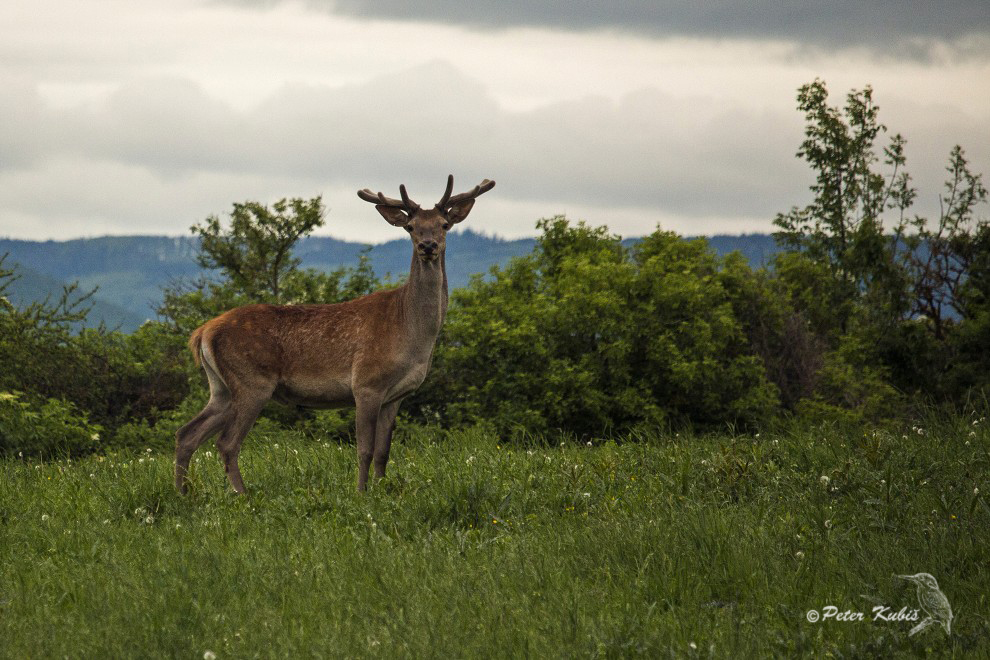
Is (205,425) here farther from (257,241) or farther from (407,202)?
(257,241)

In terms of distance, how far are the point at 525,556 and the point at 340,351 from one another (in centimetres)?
364

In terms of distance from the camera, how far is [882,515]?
6.88 m

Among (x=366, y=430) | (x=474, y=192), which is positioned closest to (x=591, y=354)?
(x=474, y=192)

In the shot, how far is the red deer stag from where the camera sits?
30.7ft

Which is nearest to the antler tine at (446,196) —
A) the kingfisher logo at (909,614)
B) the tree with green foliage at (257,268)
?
the kingfisher logo at (909,614)

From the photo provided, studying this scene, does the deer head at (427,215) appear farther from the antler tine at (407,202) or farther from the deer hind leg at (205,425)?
the deer hind leg at (205,425)

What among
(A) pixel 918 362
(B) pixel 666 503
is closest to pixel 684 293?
(A) pixel 918 362

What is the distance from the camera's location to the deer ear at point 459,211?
9.71m

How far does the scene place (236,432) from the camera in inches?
366

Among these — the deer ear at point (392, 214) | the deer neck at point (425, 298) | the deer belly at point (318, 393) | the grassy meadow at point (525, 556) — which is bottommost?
the grassy meadow at point (525, 556)

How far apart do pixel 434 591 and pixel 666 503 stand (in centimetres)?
214

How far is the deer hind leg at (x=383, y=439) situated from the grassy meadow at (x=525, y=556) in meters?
0.25

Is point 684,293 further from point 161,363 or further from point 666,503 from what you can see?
point 666,503

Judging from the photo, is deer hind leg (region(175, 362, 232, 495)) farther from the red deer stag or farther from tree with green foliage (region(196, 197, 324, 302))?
tree with green foliage (region(196, 197, 324, 302))
